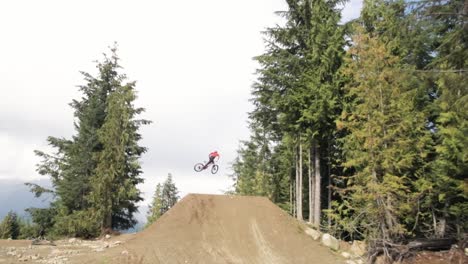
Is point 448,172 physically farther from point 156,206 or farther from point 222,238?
point 156,206

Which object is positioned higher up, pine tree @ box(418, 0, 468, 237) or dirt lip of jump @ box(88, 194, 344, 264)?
pine tree @ box(418, 0, 468, 237)

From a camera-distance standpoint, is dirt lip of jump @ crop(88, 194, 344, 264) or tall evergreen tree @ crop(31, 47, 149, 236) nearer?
dirt lip of jump @ crop(88, 194, 344, 264)

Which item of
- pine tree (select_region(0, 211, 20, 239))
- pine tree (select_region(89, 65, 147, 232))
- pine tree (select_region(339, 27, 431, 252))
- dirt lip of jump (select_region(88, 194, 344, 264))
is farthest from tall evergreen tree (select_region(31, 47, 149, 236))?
pine tree (select_region(339, 27, 431, 252))

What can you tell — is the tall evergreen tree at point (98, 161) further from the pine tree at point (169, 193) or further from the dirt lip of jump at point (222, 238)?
the pine tree at point (169, 193)

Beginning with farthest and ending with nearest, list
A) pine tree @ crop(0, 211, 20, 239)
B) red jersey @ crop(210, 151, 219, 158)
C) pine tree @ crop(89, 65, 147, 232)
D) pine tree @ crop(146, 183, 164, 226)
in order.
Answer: pine tree @ crop(146, 183, 164, 226)
pine tree @ crop(0, 211, 20, 239)
pine tree @ crop(89, 65, 147, 232)
red jersey @ crop(210, 151, 219, 158)

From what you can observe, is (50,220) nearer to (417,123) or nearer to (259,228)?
(259,228)

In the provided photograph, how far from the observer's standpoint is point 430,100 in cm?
2247

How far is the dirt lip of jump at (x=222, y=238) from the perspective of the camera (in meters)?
17.0

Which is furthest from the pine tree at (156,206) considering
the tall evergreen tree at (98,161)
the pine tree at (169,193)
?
the tall evergreen tree at (98,161)

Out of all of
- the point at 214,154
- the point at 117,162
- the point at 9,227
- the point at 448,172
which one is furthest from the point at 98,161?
the point at 448,172

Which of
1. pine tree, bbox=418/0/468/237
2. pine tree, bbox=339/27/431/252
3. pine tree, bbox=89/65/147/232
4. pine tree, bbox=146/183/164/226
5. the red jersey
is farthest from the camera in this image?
pine tree, bbox=146/183/164/226

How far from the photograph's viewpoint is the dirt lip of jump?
17.0 meters

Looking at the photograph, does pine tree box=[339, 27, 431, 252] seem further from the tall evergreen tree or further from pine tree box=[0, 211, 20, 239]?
pine tree box=[0, 211, 20, 239]

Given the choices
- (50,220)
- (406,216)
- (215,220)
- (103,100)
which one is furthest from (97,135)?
(406,216)
